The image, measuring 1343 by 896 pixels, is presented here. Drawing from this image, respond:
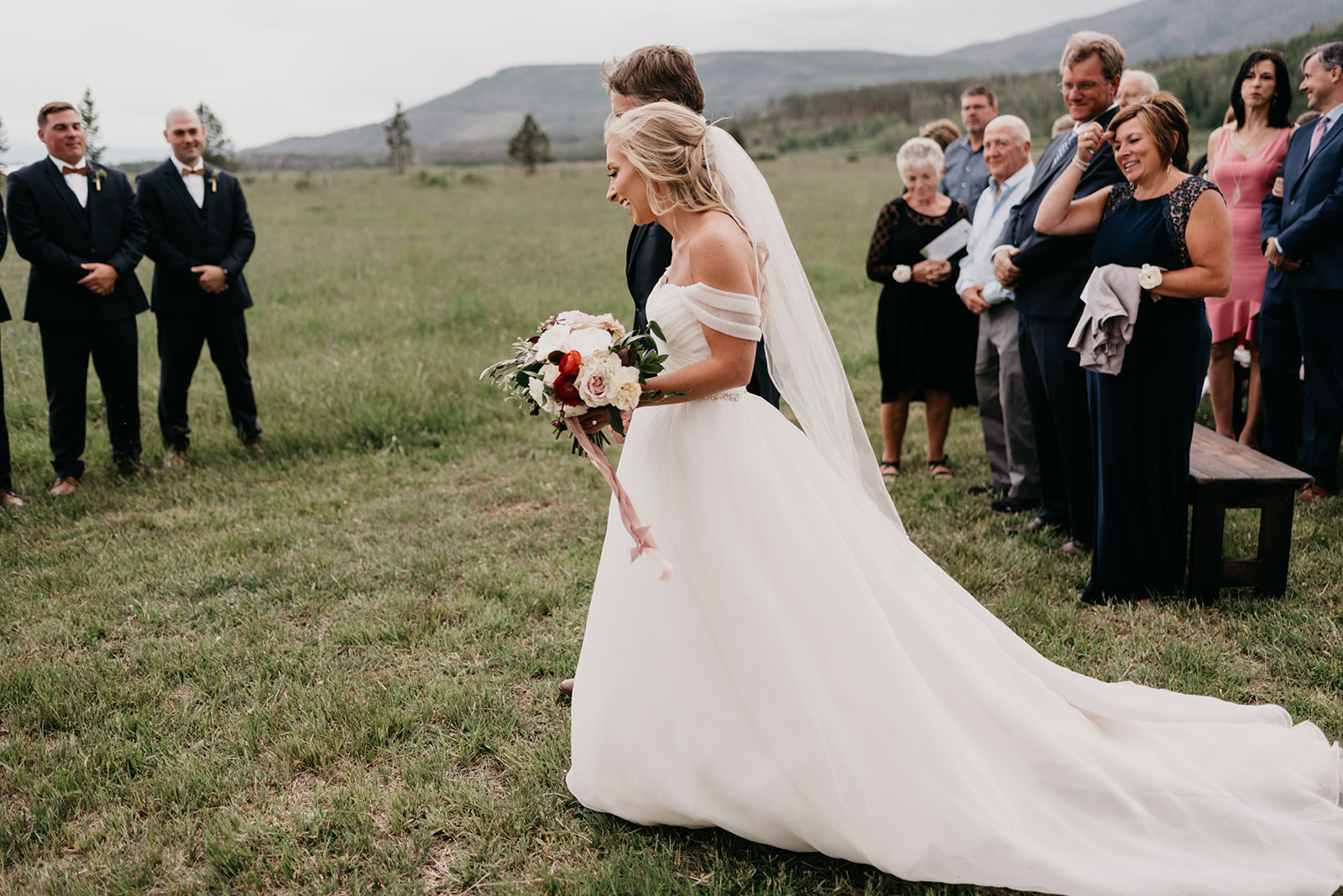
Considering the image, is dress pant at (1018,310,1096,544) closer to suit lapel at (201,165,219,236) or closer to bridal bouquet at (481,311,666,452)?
bridal bouquet at (481,311,666,452)

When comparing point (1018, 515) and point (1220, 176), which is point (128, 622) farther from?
point (1220, 176)

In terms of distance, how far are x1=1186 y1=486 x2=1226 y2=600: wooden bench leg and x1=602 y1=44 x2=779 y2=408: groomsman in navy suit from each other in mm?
2405

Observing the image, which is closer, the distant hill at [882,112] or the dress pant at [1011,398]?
the dress pant at [1011,398]

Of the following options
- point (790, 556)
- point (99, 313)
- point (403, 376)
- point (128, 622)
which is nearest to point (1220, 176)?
point (790, 556)

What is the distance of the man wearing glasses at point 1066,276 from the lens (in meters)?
4.71

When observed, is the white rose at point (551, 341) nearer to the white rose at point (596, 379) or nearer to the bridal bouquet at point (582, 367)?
the bridal bouquet at point (582, 367)

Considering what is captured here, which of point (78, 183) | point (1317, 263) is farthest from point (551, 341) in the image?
point (78, 183)

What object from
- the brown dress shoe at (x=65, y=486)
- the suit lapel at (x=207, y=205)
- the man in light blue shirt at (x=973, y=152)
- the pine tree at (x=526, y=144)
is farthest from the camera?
the pine tree at (x=526, y=144)

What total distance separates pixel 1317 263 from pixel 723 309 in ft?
16.3

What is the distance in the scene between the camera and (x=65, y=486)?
6762 mm

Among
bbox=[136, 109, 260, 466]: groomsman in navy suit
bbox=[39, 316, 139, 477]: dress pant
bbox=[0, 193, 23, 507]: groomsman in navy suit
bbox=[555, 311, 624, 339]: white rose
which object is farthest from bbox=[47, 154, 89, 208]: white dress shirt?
bbox=[555, 311, 624, 339]: white rose

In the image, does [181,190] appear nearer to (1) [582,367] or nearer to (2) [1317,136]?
(1) [582,367]

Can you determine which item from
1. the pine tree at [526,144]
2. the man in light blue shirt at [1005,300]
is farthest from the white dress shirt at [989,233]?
the pine tree at [526,144]

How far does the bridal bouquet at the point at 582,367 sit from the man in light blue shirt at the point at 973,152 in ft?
17.1
